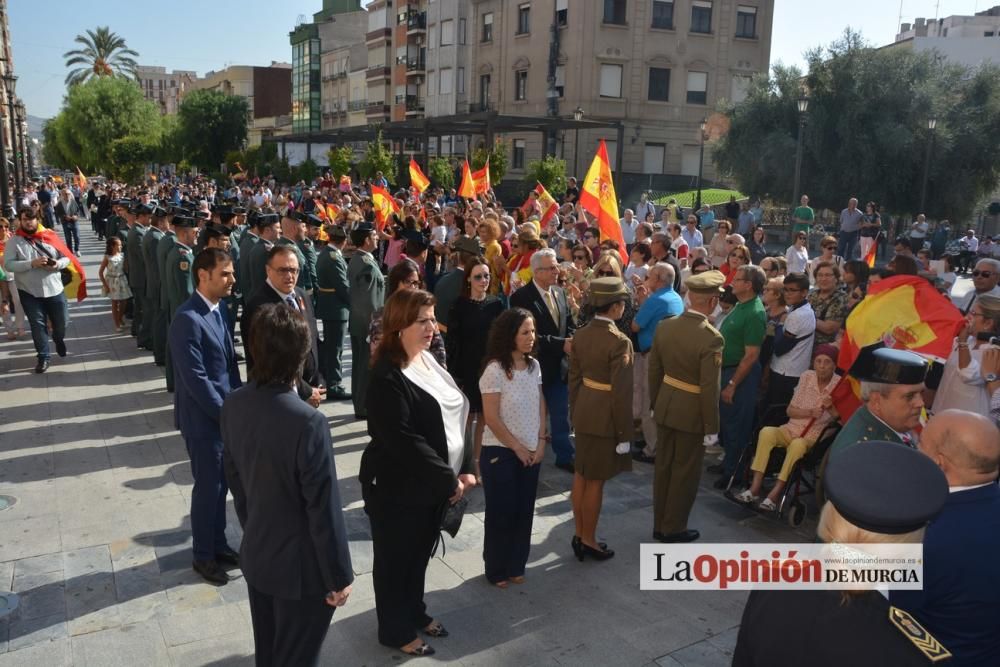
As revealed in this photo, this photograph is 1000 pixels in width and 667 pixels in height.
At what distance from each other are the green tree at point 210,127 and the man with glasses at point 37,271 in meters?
60.7

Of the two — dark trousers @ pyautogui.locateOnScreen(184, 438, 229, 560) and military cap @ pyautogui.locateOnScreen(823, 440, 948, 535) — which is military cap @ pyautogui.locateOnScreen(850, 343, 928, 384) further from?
dark trousers @ pyautogui.locateOnScreen(184, 438, 229, 560)

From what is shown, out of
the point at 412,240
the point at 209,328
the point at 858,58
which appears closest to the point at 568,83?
the point at 858,58

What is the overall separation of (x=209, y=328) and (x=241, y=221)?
9.85 meters

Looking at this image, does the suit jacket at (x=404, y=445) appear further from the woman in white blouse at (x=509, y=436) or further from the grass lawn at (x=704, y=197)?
the grass lawn at (x=704, y=197)

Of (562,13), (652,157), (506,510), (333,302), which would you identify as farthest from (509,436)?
(562,13)

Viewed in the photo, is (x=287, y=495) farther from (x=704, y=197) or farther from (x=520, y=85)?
(x=520, y=85)

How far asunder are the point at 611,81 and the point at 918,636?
43.8 metres

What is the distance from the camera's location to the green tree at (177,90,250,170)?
65438mm

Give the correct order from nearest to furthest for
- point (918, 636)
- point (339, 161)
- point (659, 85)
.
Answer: point (918, 636), point (339, 161), point (659, 85)

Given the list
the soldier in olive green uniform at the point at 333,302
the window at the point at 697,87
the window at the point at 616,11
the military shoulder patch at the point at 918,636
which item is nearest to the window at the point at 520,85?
the window at the point at 616,11

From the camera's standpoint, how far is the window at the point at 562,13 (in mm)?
42688

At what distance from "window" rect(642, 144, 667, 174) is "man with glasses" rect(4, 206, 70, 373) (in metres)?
37.6

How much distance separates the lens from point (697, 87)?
43.8 meters

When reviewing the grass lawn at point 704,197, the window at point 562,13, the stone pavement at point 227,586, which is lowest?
the stone pavement at point 227,586
